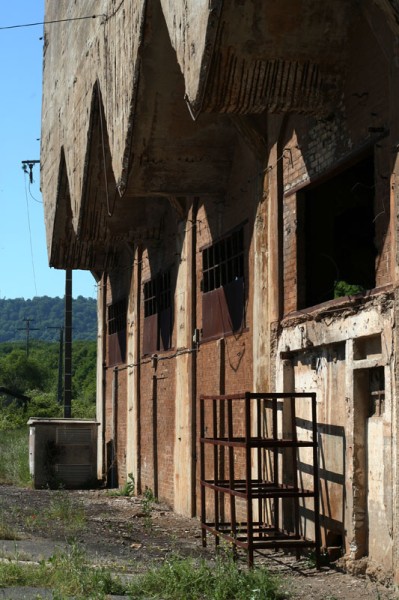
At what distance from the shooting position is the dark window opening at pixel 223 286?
49.9ft

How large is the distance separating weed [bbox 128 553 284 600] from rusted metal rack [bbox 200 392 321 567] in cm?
140

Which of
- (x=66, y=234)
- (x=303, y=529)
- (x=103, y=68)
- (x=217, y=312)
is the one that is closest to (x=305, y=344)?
(x=303, y=529)

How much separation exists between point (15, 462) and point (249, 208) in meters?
15.3

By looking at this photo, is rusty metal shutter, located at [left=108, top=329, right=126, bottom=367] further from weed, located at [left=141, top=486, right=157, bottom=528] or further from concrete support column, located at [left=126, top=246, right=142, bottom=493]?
weed, located at [left=141, top=486, right=157, bottom=528]

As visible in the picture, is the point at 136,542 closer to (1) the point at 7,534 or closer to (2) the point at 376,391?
(1) the point at 7,534

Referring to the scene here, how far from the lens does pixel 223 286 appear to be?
52.4 feet

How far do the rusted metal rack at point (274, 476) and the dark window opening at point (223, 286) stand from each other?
1.86 metres

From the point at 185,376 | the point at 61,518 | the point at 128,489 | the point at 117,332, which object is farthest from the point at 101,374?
the point at 61,518

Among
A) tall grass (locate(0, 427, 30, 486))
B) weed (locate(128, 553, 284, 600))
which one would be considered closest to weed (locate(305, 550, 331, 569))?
weed (locate(128, 553, 284, 600))

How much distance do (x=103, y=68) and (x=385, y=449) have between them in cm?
876

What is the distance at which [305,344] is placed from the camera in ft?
40.3

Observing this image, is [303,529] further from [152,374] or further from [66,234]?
[66,234]

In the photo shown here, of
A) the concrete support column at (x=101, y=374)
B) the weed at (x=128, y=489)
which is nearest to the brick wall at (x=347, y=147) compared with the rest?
the weed at (x=128, y=489)

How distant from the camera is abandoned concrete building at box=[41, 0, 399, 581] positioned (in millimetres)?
10664
